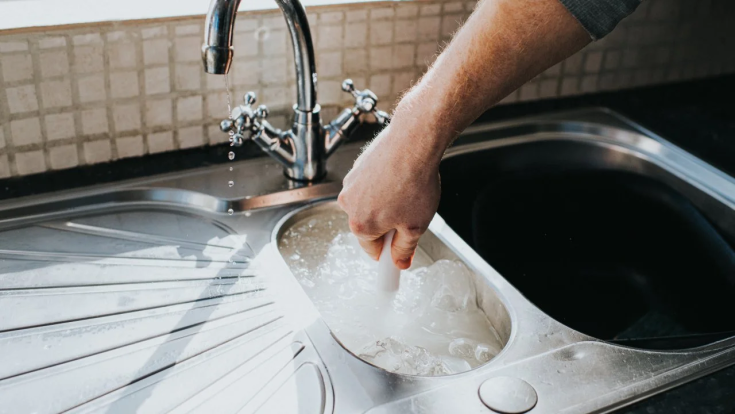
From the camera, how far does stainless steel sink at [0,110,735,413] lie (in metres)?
0.75

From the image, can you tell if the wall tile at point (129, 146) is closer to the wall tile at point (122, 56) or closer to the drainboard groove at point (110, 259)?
the wall tile at point (122, 56)

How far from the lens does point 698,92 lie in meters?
1.65

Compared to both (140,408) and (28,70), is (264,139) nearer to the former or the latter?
(28,70)

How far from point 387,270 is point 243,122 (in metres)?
0.33

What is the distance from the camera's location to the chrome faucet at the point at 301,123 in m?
1.03

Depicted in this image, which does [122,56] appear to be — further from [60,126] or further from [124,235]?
[124,235]

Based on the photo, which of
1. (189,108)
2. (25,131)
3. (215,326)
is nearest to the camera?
(215,326)

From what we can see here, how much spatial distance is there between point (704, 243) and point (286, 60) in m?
0.79

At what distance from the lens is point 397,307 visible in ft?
3.22

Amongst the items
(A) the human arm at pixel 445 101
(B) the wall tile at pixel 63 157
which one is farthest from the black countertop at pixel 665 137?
(A) the human arm at pixel 445 101

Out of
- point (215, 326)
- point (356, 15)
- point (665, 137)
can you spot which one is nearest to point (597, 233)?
point (665, 137)

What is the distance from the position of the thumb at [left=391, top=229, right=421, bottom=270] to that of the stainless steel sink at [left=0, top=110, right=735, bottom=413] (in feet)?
0.42

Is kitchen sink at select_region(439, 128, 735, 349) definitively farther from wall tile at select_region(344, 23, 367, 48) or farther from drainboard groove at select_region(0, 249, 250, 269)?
drainboard groove at select_region(0, 249, 250, 269)

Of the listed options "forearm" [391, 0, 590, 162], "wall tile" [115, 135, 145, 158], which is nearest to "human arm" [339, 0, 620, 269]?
"forearm" [391, 0, 590, 162]
